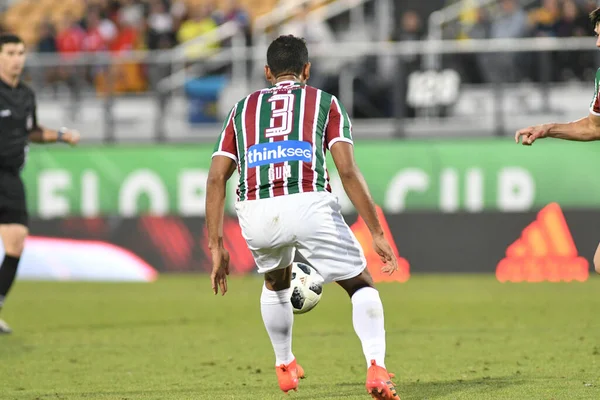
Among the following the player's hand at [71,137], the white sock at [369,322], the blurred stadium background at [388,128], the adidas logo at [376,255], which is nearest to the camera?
the white sock at [369,322]

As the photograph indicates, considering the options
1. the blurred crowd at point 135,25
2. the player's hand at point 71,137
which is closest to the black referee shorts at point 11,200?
the player's hand at point 71,137

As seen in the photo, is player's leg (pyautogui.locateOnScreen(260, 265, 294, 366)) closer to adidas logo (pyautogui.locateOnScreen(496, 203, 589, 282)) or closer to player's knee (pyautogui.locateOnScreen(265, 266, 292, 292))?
player's knee (pyautogui.locateOnScreen(265, 266, 292, 292))

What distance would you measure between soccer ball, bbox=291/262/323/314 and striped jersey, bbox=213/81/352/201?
0.72 meters

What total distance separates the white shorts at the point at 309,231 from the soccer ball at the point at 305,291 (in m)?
0.51

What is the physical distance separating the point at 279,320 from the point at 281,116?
1.17 meters

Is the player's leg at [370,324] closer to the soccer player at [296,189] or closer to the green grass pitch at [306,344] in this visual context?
the soccer player at [296,189]

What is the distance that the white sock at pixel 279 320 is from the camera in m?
6.35

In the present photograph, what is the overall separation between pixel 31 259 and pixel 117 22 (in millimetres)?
5587

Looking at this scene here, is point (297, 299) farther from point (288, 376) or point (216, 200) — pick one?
point (216, 200)

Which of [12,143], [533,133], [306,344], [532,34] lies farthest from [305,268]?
[532,34]

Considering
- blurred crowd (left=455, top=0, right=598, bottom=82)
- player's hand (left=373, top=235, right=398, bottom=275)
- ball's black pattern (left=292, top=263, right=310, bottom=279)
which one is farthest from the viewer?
blurred crowd (left=455, top=0, right=598, bottom=82)

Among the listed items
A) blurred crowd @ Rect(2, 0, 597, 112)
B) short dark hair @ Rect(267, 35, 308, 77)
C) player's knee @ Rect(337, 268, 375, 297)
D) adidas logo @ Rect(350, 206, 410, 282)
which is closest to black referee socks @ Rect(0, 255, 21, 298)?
short dark hair @ Rect(267, 35, 308, 77)

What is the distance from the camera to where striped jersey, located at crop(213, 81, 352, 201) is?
5898 millimetres

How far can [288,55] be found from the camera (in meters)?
6.11
